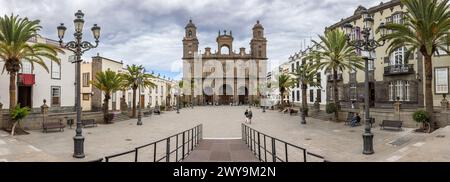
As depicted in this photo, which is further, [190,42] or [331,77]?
[190,42]

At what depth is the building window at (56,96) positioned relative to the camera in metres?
31.2

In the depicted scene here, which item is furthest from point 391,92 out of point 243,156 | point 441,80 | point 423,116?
point 243,156

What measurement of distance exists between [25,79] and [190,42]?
59064 mm

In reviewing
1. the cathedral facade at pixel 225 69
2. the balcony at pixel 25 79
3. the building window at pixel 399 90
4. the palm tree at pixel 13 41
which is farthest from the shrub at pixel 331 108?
the cathedral facade at pixel 225 69

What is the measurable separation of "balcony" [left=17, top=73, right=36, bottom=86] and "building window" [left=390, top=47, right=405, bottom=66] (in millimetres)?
35804

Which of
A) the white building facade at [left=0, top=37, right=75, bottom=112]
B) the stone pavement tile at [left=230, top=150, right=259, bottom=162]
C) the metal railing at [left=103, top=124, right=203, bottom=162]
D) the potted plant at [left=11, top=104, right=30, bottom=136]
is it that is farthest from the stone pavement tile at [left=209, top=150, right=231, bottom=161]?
the white building facade at [left=0, top=37, right=75, bottom=112]

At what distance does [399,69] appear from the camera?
3150 cm

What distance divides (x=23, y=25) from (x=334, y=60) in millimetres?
23475

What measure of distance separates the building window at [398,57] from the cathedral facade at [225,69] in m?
51.6

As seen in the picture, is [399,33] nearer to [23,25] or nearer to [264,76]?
[23,25]

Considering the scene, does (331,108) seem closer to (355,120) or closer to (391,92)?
(355,120)

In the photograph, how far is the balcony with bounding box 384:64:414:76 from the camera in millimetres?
30422

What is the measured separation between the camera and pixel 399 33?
1822cm
